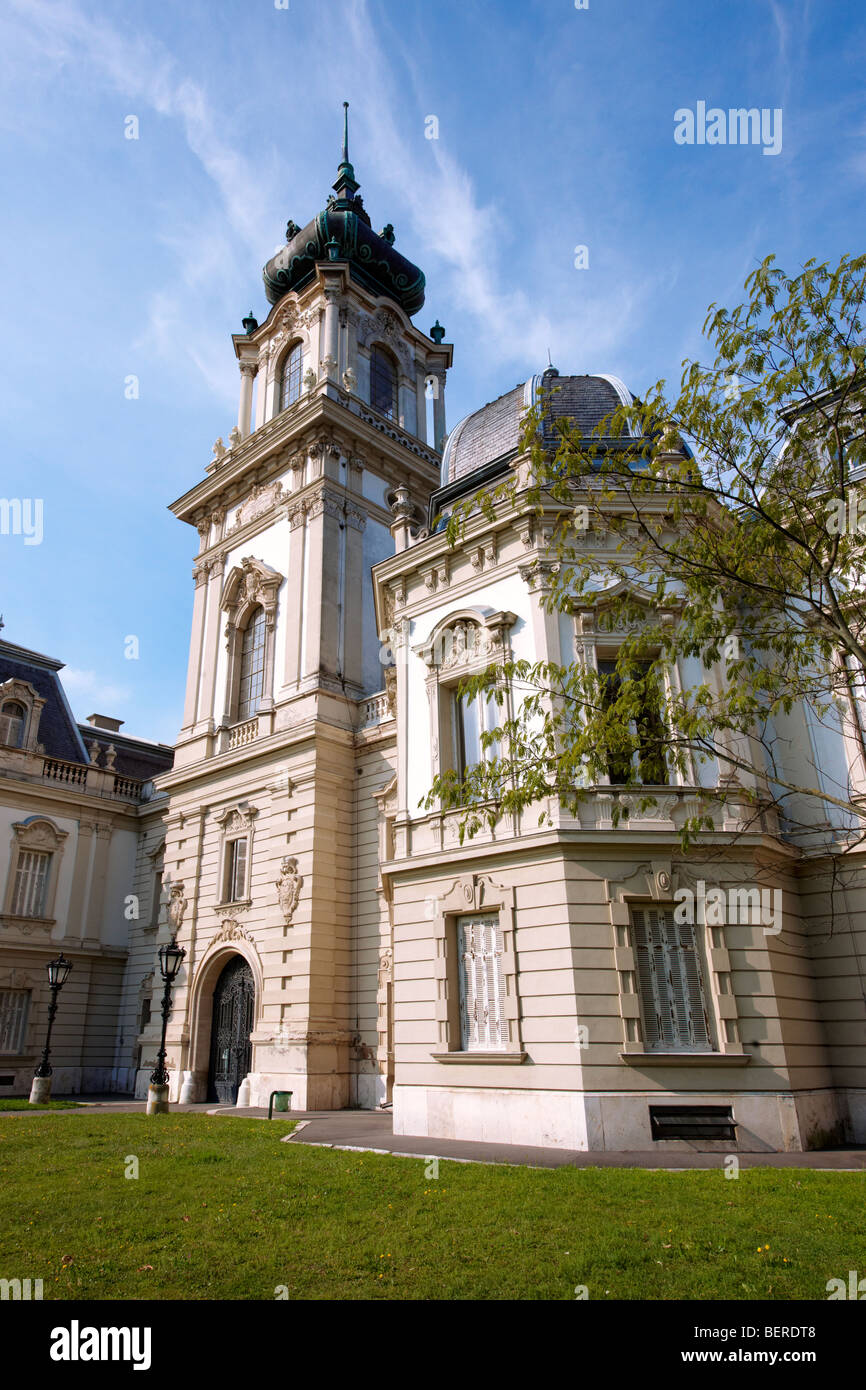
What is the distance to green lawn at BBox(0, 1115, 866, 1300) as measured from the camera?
20.6ft

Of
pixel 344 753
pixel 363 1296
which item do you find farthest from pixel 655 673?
pixel 344 753

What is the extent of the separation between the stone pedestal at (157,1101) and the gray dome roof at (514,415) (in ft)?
50.0

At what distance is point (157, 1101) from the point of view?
62.1ft

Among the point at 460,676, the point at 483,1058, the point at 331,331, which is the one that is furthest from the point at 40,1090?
the point at 331,331

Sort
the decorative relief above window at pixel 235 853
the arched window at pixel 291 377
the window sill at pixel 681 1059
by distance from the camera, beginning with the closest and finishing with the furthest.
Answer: the window sill at pixel 681 1059, the decorative relief above window at pixel 235 853, the arched window at pixel 291 377

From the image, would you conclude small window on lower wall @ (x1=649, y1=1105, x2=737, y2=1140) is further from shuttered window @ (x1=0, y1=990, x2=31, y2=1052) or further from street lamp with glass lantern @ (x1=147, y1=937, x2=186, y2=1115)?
shuttered window @ (x1=0, y1=990, x2=31, y2=1052)

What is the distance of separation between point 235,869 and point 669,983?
607 inches

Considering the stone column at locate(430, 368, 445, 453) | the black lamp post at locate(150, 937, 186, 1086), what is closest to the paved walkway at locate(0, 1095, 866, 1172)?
the black lamp post at locate(150, 937, 186, 1086)

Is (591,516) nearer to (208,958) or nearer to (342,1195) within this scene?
(342,1195)

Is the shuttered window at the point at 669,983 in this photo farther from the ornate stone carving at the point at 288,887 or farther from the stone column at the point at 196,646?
the stone column at the point at 196,646

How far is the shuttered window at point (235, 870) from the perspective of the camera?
25422 millimetres

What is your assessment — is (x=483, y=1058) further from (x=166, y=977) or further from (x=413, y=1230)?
(x=166, y=977)

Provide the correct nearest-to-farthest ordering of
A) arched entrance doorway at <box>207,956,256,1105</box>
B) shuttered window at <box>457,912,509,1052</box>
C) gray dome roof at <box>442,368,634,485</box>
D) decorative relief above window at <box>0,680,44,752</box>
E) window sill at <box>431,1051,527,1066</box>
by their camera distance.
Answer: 1. window sill at <box>431,1051,527,1066</box>
2. shuttered window at <box>457,912,509,1052</box>
3. gray dome roof at <box>442,368,634,485</box>
4. arched entrance doorway at <box>207,956,256,1105</box>
5. decorative relief above window at <box>0,680,44,752</box>

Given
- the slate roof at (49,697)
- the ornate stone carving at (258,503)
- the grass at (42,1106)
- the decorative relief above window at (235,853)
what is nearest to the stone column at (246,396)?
the ornate stone carving at (258,503)
